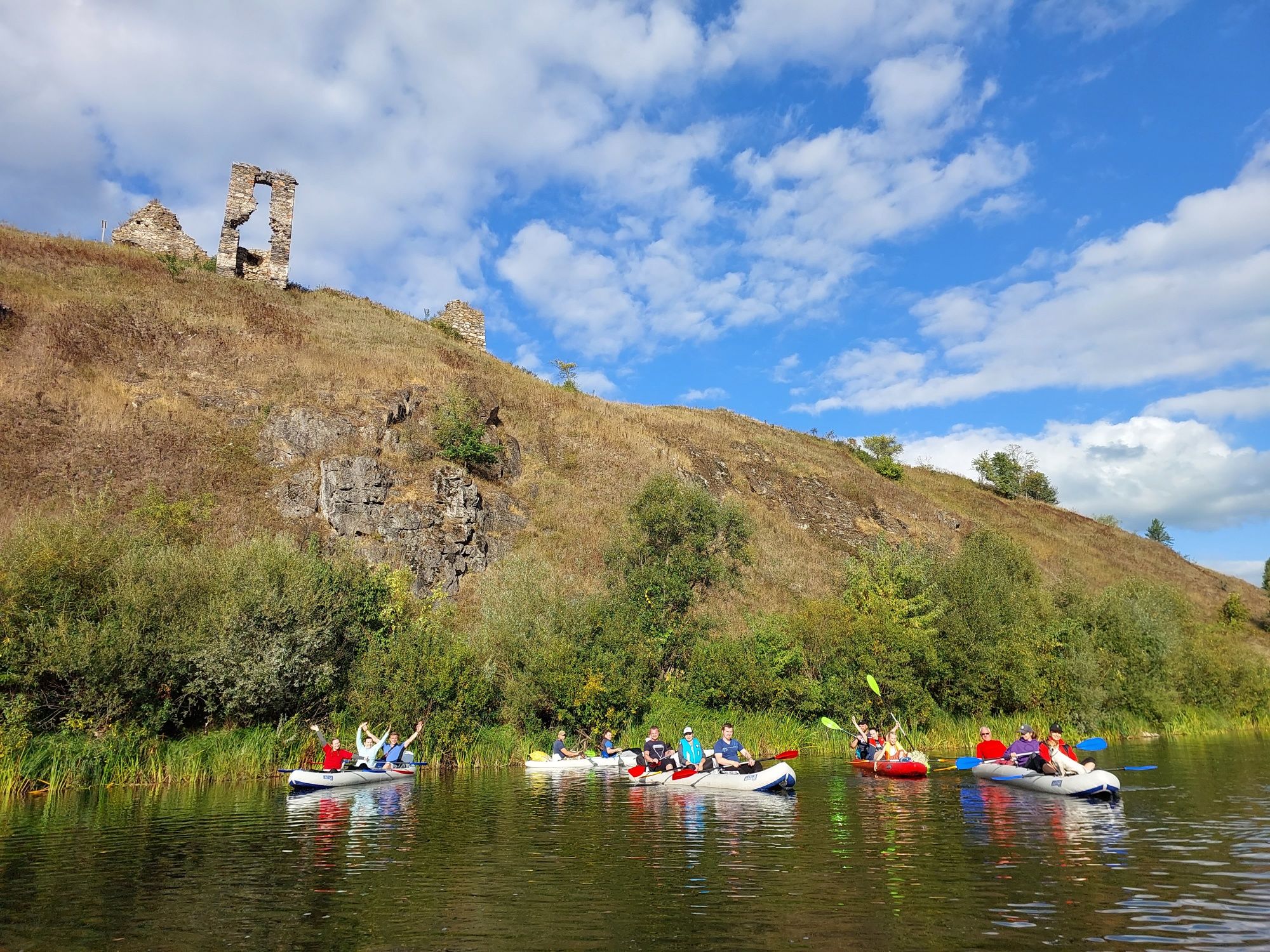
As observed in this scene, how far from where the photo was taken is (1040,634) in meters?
37.5

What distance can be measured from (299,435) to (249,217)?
1122 inches

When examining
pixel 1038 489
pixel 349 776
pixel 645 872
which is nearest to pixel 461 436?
pixel 349 776

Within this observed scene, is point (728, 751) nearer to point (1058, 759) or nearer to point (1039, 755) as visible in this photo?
point (1039, 755)

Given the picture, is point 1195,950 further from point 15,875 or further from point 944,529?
point 944,529

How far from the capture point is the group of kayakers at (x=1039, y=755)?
20.0m

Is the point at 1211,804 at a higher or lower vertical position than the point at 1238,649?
lower

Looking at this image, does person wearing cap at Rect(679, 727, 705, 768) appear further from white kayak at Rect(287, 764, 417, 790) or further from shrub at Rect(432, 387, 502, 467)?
shrub at Rect(432, 387, 502, 467)

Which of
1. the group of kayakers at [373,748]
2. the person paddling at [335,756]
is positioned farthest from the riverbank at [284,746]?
the person paddling at [335,756]

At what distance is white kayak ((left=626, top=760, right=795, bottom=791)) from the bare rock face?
27.3m

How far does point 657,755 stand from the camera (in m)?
24.9

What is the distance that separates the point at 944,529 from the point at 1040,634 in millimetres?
31909

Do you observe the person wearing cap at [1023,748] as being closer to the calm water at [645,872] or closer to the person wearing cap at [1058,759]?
the person wearing cap at [1058,759]

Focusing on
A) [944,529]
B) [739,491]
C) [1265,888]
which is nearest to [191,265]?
[739,491]

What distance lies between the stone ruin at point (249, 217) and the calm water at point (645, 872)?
51400 millimetres
